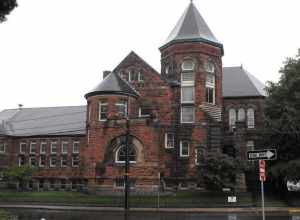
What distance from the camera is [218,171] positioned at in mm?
40344

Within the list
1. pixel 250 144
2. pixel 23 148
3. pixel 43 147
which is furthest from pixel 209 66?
pixel 23 148

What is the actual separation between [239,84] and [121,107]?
18.4m

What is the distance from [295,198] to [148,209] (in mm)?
13518

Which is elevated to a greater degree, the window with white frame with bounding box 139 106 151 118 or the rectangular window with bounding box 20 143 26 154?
the window with white frame with bounding box 139 106 151 118

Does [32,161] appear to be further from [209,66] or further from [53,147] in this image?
[209,66]

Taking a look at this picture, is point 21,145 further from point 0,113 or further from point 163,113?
point 163,113

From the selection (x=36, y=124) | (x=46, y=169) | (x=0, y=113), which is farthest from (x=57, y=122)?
(x=0, y=113)

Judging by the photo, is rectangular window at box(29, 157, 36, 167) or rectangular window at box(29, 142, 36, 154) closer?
rectangular window at box(29, 157, 36, 167)

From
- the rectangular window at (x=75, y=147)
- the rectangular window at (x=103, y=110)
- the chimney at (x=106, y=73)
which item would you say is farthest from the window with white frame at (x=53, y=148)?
the rectangular window at (x=103, y=110)

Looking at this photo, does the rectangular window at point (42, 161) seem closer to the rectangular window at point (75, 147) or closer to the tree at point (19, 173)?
the rectangular window at point (75, 147)

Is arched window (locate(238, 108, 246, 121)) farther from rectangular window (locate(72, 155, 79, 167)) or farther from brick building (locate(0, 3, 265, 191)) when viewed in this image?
rectangular window (locate(72, 155, 79, 167))

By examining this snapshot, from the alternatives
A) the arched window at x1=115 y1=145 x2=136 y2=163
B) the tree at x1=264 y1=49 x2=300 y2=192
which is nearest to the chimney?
the arched window at x1=115 y1=145 x2=136 y2=163

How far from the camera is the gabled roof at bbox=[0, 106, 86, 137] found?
57500 millimetres

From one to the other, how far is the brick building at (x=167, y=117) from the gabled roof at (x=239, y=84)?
0.96 feet
